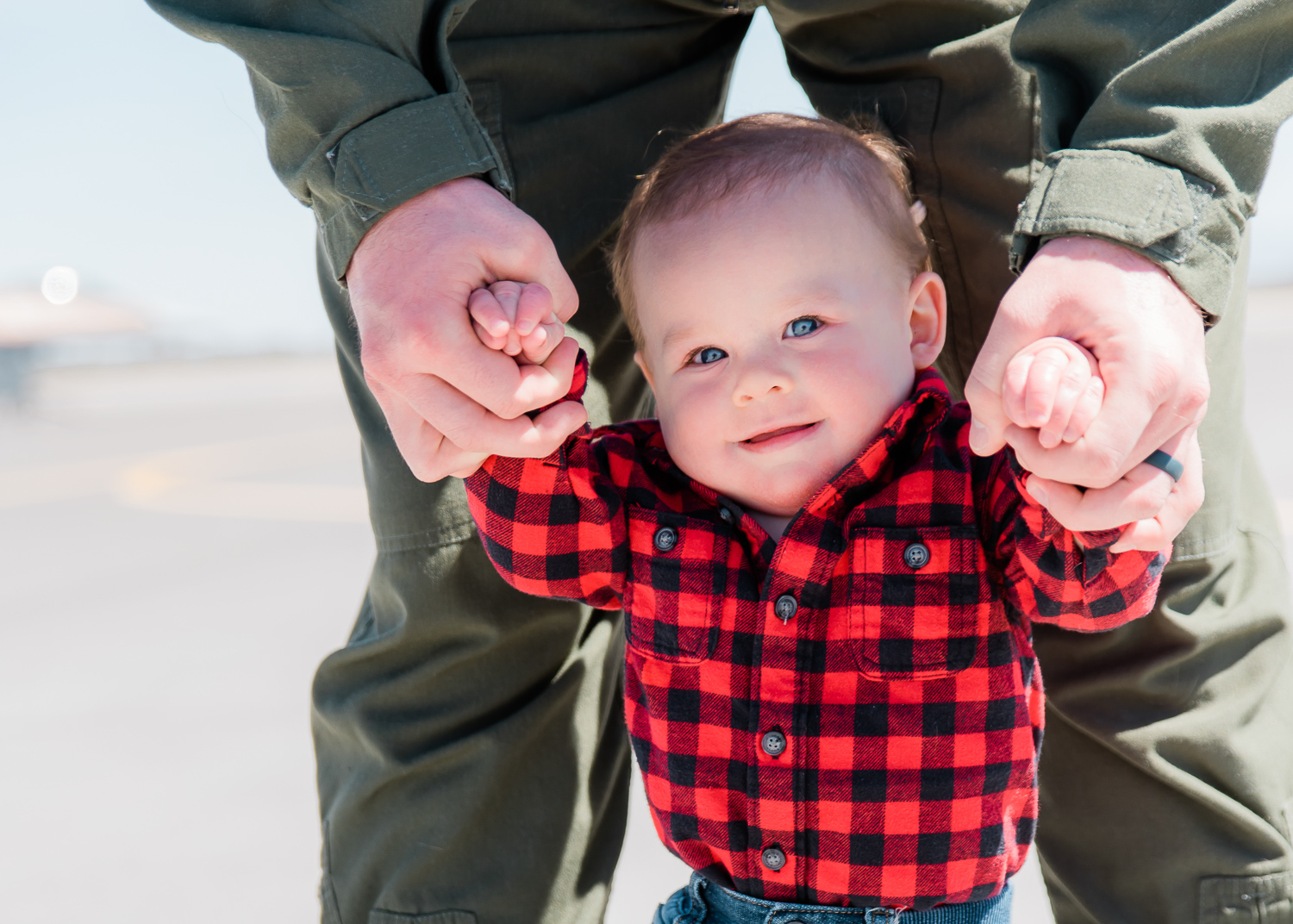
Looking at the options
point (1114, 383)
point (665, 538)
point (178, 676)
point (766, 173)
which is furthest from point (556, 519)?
point (178, 676)

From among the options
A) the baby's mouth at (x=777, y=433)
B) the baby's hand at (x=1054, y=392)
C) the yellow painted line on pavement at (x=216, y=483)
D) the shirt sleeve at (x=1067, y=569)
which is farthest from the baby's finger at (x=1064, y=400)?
Answer: the yellow painted line on pavement at (x=216, y=483)

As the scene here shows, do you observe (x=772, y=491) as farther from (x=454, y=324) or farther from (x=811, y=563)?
(x=454, y=324)

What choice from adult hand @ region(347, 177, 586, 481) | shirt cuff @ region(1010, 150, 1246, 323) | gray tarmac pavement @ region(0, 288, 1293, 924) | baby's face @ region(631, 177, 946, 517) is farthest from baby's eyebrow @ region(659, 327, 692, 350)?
gray tarmac pavement @ region(0, 288, 1293, 924)

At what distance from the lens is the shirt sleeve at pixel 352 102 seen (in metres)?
0.67

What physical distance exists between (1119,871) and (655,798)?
0.40 metres

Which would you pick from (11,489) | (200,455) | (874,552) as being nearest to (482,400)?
(874,552)

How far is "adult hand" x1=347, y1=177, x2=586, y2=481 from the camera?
61 cm

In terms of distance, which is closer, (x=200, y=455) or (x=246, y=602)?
(x=246, y=602)

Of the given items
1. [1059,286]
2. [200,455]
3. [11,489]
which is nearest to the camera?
[1059,286]

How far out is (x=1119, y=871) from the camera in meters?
0.89

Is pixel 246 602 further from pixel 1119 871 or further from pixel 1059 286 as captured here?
pixel 1059 286

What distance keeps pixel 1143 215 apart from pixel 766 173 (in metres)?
0.26

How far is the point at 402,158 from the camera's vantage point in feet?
2.17

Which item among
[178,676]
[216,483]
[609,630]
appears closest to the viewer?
[609,630]
